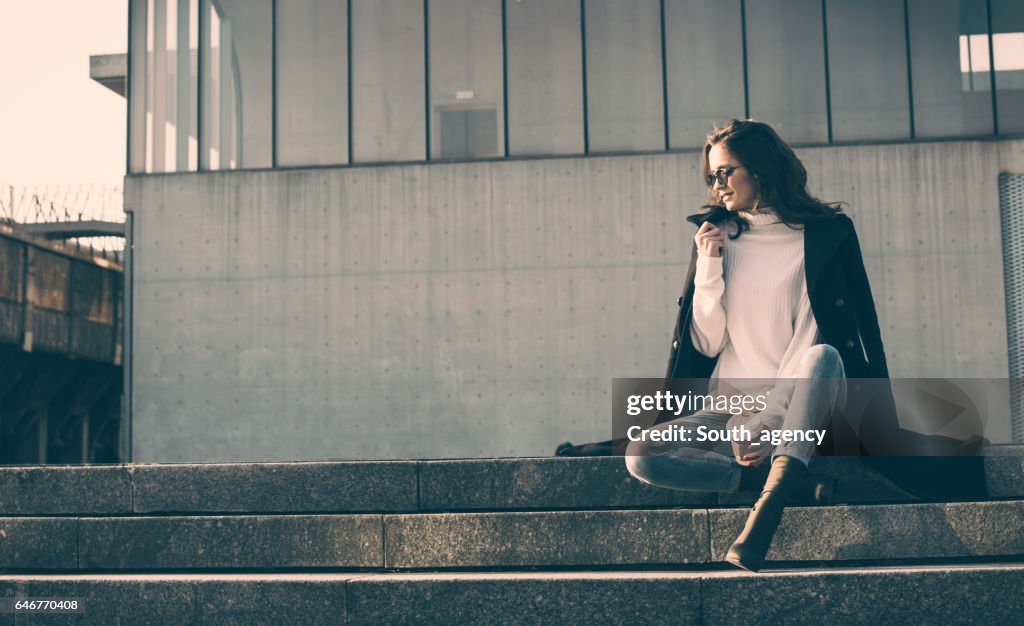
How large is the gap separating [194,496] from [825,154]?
14.5 meters

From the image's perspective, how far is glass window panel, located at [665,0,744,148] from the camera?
18.9 meters

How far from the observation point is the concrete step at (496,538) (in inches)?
191

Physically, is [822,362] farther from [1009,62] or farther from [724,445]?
[1009,62]

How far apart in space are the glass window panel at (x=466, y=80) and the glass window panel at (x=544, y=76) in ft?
0.84

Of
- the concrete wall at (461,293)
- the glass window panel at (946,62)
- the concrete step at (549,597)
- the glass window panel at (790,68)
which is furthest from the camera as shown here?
the glass window panel at (790,68)

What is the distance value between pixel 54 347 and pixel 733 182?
94.7ft

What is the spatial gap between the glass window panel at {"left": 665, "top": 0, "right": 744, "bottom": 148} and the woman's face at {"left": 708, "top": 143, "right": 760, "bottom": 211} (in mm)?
14273

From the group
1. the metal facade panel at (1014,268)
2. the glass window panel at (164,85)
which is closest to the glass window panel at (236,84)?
the glass window panel at (164,85)

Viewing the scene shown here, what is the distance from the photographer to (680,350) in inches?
191

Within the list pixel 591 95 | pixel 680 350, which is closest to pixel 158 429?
pixel 591 95

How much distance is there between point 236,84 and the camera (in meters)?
19.7

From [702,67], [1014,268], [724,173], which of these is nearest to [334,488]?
[724,173]

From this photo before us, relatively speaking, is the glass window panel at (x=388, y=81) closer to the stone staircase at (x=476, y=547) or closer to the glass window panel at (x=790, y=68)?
the glass window panel at (x=790, y=68)

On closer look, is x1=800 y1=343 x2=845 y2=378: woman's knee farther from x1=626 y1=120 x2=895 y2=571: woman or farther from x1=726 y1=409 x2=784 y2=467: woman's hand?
x1=726 y1=409 x2=784 y2=467: woman's hand
